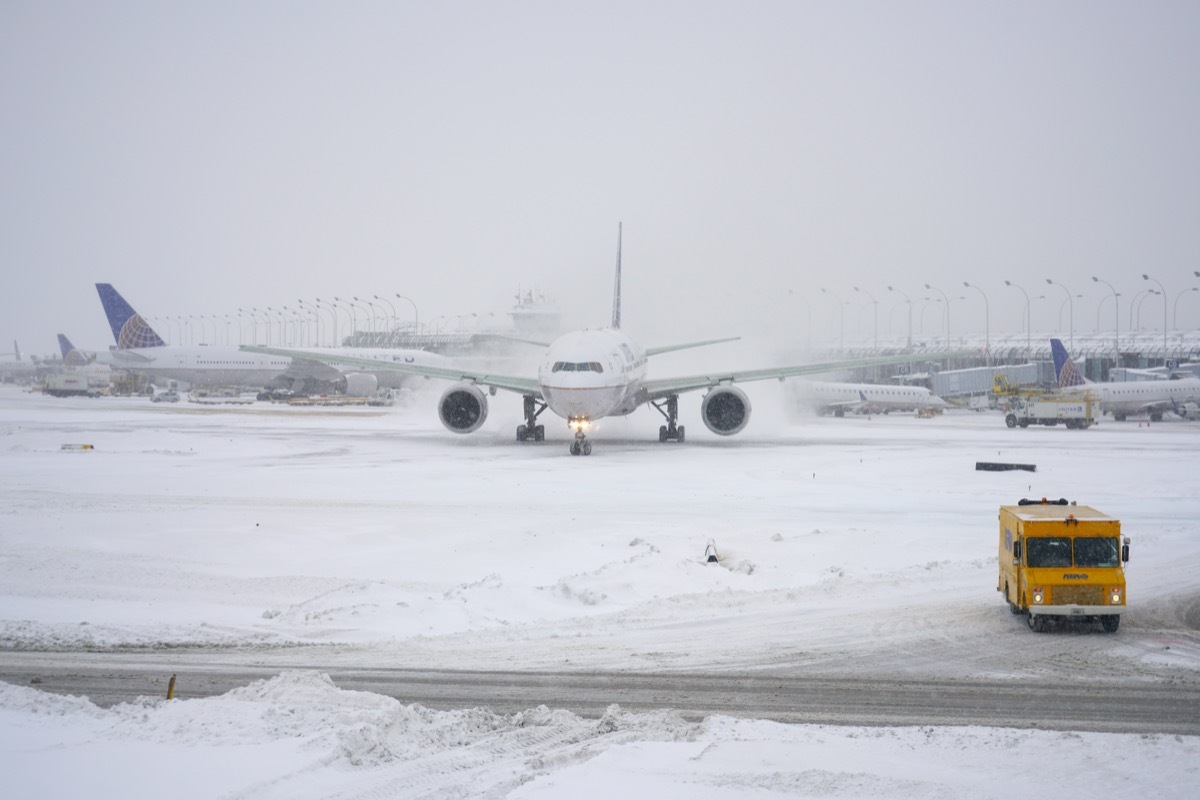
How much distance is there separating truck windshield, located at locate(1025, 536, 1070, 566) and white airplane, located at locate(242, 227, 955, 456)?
22564mm

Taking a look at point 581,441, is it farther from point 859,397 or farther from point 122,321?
point 122,321

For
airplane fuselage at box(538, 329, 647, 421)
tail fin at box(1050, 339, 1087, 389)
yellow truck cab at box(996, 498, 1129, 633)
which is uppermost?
tail fin at box(1050, 339, 1087, 389)

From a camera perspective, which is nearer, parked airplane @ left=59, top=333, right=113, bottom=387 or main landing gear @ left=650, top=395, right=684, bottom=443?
main landing gear @ left=650, top=395, right=684, bottom=443

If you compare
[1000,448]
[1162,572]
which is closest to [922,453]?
[1000,448]

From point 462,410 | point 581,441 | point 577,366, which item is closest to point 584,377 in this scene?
point 577,366

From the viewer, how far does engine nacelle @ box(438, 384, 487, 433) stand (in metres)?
40.6

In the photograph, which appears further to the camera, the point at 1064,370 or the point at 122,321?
the point at 122,321

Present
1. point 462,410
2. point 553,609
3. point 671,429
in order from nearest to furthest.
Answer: point 553,609 → point 462,410 → point 671,429

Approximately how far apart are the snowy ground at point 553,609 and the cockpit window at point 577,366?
3.21 metres

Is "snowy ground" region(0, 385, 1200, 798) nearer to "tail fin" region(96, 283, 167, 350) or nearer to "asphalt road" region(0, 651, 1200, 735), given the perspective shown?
"asphalt road" region(0, 651, 1200, 735)

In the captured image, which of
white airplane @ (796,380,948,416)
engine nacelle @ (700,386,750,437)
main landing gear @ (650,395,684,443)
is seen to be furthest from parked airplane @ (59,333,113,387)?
engine nacelle @ (700,386,750,437)

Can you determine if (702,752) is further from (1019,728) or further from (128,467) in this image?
(128,467)

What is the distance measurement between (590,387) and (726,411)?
26.1 feet

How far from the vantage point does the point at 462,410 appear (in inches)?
1609
